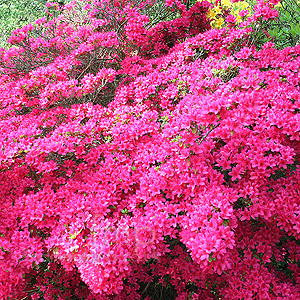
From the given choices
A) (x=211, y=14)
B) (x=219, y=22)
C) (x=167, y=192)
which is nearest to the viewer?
(x=167, y=192)

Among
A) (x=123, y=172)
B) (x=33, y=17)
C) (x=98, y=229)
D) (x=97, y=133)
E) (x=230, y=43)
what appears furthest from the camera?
(x=33, y=17)

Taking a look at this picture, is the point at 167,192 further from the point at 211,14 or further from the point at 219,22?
the point at 219,22

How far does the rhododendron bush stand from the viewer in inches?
76.2

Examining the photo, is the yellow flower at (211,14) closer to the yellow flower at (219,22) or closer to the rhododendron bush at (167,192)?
the yellow flower at (219,22)

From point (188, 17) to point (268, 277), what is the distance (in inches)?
175

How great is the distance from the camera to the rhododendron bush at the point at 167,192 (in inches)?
76.2

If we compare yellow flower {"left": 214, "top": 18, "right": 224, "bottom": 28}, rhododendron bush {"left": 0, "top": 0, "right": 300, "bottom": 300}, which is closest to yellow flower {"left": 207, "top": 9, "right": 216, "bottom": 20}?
yellow flower {"left": 214, "top": 18, "right": 224, "bottom": 28}

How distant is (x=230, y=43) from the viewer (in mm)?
3598

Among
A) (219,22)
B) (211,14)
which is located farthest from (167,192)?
(219,22)

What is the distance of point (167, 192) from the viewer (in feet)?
7.23

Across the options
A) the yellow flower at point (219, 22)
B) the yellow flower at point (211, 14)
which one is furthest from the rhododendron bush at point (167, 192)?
the yellow flower at point (219, 22)

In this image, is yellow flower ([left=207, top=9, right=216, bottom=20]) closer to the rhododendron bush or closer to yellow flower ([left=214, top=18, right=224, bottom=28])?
yellow flower ([left=214, top=18, right=224, bottom=28])

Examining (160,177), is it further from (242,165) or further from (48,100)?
(48,100)

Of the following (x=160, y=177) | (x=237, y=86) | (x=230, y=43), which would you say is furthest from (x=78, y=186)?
(x=230, y=43)
